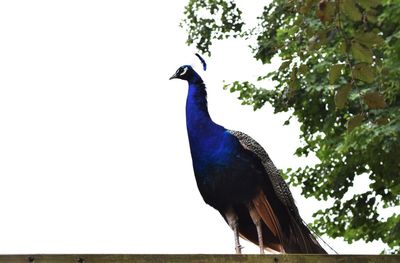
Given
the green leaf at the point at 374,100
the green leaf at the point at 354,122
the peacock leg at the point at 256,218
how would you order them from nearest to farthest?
the green leaf at the point at 374,100
the green leaf at the point at 354,122
the peacock leg at the point at 256,218

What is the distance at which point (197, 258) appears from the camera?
3695 mm

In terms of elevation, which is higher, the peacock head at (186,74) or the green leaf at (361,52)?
the peacock head at (186,74)

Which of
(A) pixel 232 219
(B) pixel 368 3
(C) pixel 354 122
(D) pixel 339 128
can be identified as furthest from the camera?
(D) pixel 339 128

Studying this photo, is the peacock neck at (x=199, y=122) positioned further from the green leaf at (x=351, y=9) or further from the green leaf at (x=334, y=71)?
the green leaf at (x=351, y=9)

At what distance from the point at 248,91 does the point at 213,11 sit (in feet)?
8.53

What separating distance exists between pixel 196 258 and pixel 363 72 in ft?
3.24

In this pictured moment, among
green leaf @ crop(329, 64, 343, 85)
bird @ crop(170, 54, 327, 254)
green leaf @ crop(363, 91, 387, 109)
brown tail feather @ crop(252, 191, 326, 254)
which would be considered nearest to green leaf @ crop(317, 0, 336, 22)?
green leaf @ crop(329, 64, 343, 85)

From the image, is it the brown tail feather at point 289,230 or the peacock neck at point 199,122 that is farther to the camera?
the peacock neck at point 199,122

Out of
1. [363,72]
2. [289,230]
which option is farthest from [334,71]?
[289,230]

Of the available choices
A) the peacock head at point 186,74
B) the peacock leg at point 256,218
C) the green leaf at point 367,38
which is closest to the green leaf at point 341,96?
the green leaf at point 367,38

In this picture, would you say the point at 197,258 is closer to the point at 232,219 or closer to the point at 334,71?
the point at 334,71

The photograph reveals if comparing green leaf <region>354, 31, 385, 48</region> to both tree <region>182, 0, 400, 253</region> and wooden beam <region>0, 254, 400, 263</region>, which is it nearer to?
wooden beam <region>0, 254, 400, 263</region>

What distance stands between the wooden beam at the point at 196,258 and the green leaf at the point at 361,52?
1.03 metres

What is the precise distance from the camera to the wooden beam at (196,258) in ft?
11.5
